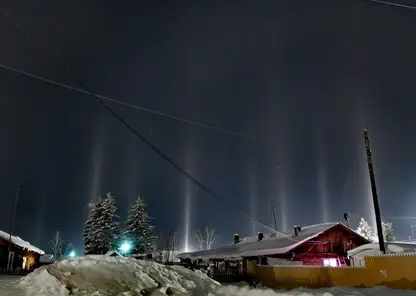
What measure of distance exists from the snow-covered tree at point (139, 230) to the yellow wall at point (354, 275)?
101 ft

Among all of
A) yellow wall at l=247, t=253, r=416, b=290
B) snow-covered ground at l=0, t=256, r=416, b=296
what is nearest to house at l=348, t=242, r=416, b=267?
yellow wall at l=247, t=253, r=416, b=290

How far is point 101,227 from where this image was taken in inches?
2141

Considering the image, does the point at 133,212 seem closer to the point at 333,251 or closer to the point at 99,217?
the point at 99,217

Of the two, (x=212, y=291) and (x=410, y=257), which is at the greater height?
(x=410, y=257)

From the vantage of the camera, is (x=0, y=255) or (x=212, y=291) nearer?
(x=212, y=291)

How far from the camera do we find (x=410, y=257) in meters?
18.5

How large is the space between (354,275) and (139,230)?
39956mm

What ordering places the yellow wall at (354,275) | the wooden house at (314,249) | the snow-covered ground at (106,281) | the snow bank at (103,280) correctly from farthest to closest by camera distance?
1. the wooden house at (314,249)
2. the yellow wall at (354,275)
3. the snow bank at (103,280)
4. the snow-covered ground at (106,281)

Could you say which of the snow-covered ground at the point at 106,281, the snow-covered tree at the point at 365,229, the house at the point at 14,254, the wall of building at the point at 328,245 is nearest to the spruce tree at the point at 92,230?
the house at the point at 14,254

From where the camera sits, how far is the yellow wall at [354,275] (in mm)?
18594

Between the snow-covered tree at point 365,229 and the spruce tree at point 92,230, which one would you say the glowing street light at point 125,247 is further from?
the snow-covered tree at point 365,229

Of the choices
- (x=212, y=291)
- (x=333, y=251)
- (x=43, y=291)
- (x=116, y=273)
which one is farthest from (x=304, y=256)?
(x=43, y=291)

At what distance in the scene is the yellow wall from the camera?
18.6 meters

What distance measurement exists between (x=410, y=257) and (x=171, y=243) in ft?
262
